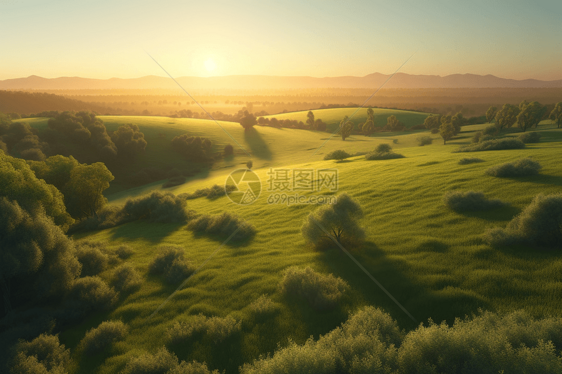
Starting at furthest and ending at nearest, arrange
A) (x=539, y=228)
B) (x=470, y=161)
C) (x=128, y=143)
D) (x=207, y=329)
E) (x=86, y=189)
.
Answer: (x=128, y=143)
(x=86, y=189)
(x=470, y=161)
(x=539, y=228)
(x=207, y=329)

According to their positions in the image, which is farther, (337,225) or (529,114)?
(529,114)

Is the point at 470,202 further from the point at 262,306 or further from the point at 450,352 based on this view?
the point at 262,306

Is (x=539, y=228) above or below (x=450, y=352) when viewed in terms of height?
above

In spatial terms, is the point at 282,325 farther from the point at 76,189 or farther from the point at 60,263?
the point at 76,189

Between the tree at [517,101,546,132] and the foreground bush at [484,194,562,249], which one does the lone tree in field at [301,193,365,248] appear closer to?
the foreground bush at [484,194,562,249]

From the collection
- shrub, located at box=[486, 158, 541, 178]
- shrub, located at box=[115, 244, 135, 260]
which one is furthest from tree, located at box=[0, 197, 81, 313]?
shrub, located at box=[486, 158, 541, 178]

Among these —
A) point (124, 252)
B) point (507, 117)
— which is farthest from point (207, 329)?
point (507, 117)

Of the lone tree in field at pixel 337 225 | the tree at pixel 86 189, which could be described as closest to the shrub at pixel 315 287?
the lone tree in field at pixel 337 225
